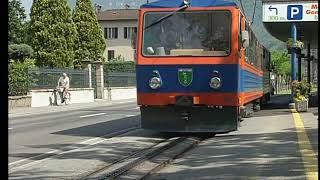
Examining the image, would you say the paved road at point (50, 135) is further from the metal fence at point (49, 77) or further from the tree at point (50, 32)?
the tree at point (50, 32)

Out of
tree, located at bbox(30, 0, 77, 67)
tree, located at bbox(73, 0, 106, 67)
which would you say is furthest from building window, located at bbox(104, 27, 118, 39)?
tree, located at bbox(30, 0, 77, 67)

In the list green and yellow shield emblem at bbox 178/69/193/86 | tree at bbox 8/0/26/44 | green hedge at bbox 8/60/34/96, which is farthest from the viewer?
tree at bbox 8/0/26/44

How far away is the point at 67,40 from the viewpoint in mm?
49594

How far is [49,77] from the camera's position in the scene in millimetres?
35094

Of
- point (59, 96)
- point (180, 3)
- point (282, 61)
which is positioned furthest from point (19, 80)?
point (282, 61)

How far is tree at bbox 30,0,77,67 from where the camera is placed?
156 ft

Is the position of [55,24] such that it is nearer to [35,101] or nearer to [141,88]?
[35,101]

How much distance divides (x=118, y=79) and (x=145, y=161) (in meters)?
40.5

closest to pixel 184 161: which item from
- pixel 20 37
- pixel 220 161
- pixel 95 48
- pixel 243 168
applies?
pixel 220 161

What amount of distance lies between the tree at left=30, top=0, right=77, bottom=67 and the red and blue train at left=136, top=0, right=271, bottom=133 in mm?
34602

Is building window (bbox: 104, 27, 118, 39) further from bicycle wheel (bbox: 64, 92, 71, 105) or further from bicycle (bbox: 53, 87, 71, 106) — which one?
bicycle (bbox: 53, 87, 71, 106)

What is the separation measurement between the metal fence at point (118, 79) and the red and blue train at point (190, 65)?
3363 centimetres

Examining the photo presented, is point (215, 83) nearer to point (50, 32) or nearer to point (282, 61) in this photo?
point (50, 32)

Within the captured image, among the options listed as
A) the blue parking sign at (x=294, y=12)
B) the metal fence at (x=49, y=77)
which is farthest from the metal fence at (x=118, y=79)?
the blue parking sign at (x=294, y=12)
